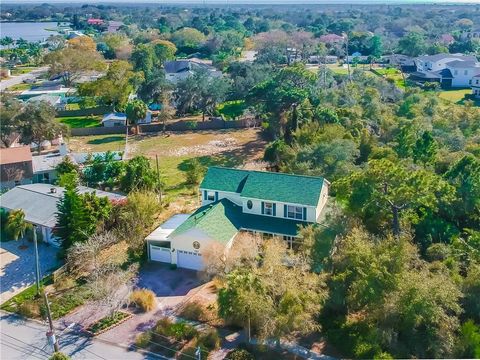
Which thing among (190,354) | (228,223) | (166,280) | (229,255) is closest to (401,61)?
(228,223)

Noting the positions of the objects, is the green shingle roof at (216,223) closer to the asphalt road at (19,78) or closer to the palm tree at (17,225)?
the palm tree at (17,225)

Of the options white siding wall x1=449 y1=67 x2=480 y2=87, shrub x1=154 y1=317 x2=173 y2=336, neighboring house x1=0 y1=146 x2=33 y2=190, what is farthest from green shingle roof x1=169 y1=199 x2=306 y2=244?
white siding wall x1=449 y1=67 x2=480 y2=87

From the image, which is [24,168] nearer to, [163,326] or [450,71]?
[163,326]

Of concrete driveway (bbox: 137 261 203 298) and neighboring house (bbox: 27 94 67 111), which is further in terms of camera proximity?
neighboring house (bbox: 27 94 67 111)

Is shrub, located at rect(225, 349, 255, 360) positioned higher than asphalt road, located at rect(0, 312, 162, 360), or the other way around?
shrub, located at rect(225, 349, 255, 360)

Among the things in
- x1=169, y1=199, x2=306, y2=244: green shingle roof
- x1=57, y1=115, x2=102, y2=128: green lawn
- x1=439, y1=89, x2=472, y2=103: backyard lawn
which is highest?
x1=169, y1=199, x2=306, y2=244: green shingle roof

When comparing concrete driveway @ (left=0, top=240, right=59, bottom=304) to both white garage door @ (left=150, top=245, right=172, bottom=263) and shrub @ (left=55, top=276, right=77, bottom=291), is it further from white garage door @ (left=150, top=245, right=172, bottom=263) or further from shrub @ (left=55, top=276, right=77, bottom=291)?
white garage door @ (left=150, top=245, right=172, bottom=263)

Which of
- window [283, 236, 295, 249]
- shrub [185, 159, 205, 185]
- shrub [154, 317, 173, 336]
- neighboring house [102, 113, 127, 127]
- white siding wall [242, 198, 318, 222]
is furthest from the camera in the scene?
neighboring house [102, 113, 127, 127]

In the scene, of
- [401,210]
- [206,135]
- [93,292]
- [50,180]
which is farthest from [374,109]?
[93,292]
